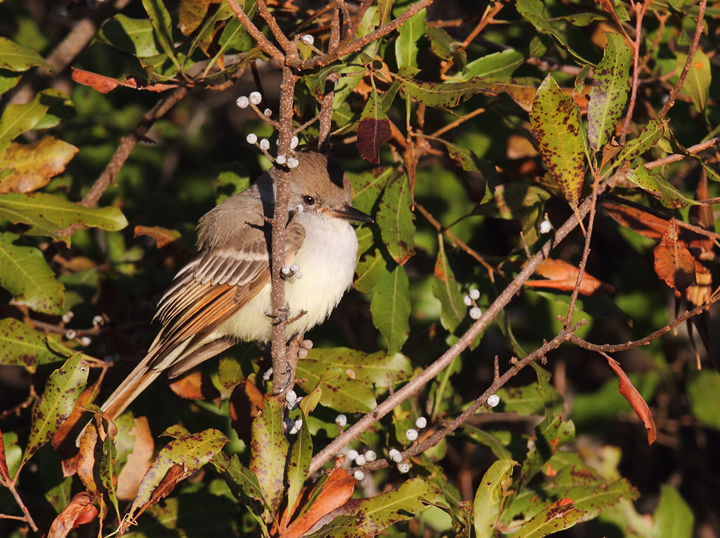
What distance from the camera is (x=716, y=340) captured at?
16.3 ft

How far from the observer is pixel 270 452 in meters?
2.51

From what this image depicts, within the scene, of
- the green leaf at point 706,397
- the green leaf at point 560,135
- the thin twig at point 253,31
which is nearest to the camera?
the thin twig at point 253,31

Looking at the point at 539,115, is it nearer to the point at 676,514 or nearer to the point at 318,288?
the point at 318,288

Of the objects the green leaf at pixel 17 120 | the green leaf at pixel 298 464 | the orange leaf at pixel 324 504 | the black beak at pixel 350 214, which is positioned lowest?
the orange leaf at pixel 324 504

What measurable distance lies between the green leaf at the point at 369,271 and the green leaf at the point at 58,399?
1351mm

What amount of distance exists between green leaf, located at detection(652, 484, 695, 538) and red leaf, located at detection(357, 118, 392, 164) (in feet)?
8.97

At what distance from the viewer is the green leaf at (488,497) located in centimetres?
239

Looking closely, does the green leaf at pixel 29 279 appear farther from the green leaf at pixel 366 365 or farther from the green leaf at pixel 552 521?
the green leaf at pixel 552 521

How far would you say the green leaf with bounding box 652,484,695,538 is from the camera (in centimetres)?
381

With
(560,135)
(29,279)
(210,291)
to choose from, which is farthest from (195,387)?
(560,135)

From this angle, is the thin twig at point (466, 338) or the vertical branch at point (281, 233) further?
the thin twig at point (466, 338)

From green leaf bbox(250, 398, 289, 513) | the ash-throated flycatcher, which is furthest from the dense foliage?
the ash-throated flycatcher

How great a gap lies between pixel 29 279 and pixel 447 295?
2040 mm

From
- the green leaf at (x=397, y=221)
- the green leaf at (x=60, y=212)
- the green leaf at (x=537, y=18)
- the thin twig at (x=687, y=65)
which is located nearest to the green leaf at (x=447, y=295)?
the green leaf at (x=397, y=221)
